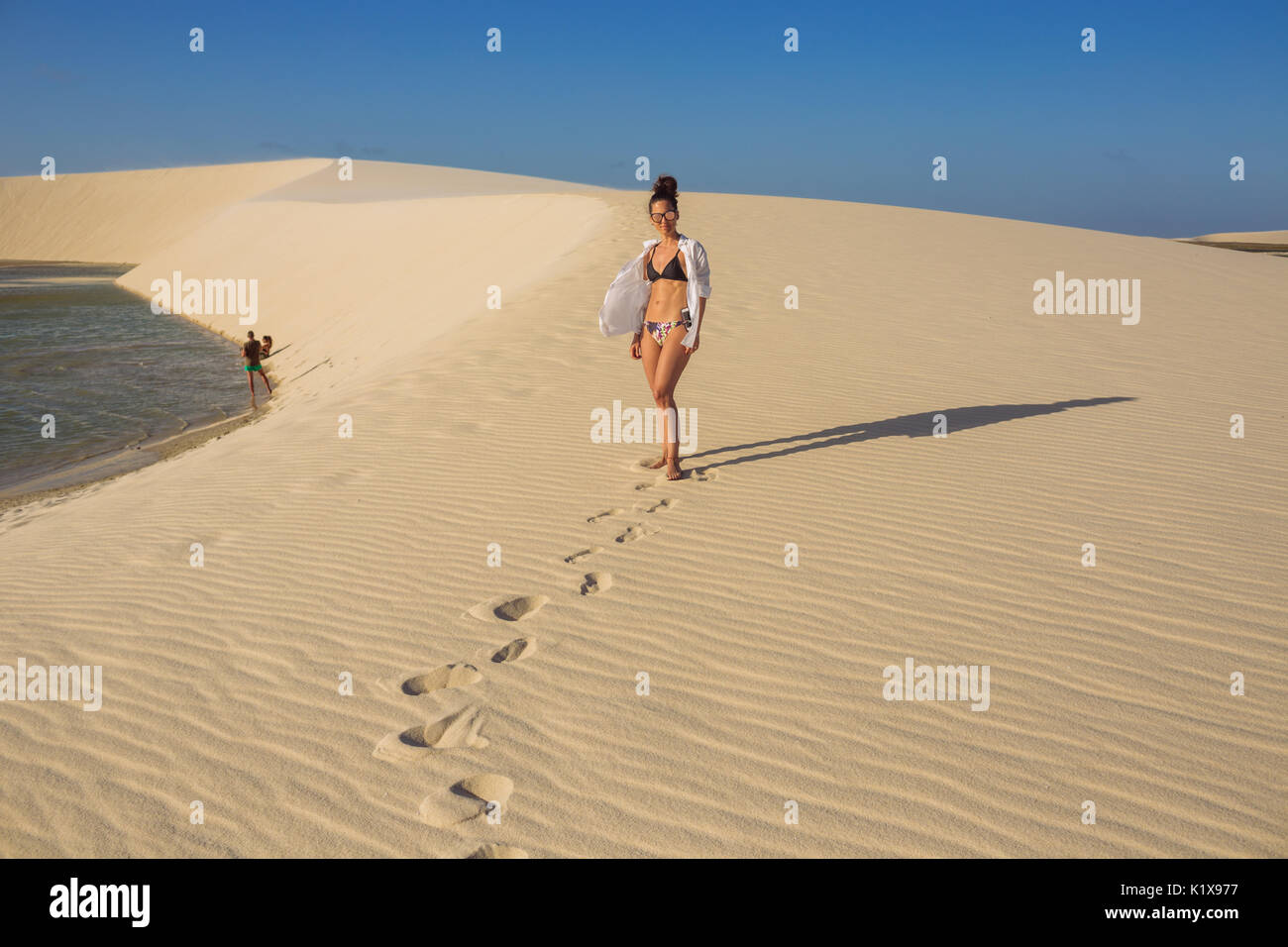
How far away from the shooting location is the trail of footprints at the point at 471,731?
2756 millimetres

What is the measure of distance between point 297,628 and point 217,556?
4.24 feet

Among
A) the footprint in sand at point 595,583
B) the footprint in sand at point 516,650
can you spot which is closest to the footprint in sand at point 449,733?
the footprint in sand at point 516,650

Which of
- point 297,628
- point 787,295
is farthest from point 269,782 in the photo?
point 787,295

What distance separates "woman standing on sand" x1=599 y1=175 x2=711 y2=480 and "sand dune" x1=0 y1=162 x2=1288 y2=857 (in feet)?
2.20

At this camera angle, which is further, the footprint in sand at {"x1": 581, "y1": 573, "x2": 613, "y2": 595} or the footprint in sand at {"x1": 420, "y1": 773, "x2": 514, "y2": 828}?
the footprint in sand at {"x1": 581, "y1": 573, "x2": 613, "y2": 595}

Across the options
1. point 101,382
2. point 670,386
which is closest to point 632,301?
point 670,386

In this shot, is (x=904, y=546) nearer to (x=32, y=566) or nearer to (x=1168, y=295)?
(x=32, y=566)

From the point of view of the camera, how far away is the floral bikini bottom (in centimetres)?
555

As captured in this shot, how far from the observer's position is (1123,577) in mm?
4156

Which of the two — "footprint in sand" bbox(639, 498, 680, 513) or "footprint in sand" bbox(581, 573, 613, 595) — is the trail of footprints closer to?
"footprint in sand" bbox(581, 573, 613, 595)

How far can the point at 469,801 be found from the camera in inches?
111

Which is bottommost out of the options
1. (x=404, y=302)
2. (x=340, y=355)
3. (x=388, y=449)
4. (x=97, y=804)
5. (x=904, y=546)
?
(x=97, y=804)

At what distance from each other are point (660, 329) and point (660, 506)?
1.20 metres

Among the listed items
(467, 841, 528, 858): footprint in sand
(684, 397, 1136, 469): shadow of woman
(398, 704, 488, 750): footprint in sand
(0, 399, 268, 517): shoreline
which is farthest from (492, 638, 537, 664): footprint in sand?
(0, 399, 268, 517): shoreline
